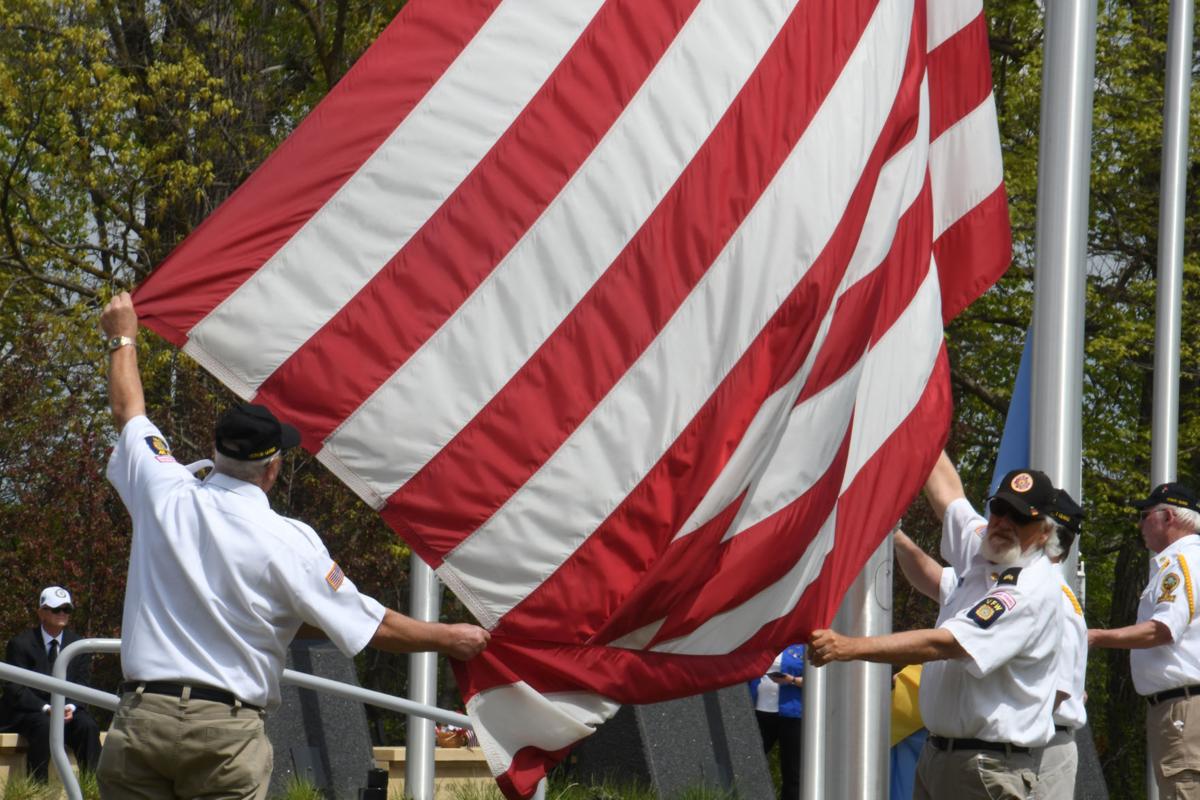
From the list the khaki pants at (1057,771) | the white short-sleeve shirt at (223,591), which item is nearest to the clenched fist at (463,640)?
the white short-sleeve shirt at (223,591)

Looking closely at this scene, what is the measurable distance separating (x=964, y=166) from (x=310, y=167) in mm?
2737

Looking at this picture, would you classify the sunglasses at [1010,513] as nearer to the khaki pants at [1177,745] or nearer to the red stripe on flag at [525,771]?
the red stripe on flag at [525,771]

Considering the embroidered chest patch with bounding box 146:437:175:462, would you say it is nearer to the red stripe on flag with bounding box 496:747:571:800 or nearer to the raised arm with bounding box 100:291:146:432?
the raised arm with bounding box 100:291:146:432

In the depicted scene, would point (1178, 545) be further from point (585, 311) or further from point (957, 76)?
point (585, 311)

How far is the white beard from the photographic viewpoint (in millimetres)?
6301

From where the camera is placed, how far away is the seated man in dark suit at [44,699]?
12.2m

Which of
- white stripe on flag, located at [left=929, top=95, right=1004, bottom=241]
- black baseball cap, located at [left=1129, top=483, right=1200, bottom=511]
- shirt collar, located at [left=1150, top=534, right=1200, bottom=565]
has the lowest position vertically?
shirt collar, located at [left=1150, top=534, right=1200, bottom=565]

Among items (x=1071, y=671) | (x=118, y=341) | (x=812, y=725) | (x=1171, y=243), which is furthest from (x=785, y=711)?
(x=118, y=341)

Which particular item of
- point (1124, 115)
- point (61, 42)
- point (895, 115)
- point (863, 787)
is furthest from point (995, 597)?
point (1124, 115)

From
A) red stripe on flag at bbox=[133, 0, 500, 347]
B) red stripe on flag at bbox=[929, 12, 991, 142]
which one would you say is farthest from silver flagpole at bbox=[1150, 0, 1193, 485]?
red stripe on flag at bbox=[133, 0, 500, 347]

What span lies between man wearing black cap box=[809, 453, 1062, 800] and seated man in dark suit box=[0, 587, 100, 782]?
7.18 m

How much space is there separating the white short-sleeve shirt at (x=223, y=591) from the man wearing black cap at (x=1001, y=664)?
206 cm

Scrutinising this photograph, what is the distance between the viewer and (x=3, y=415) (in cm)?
1758

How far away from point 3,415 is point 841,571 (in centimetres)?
1330
